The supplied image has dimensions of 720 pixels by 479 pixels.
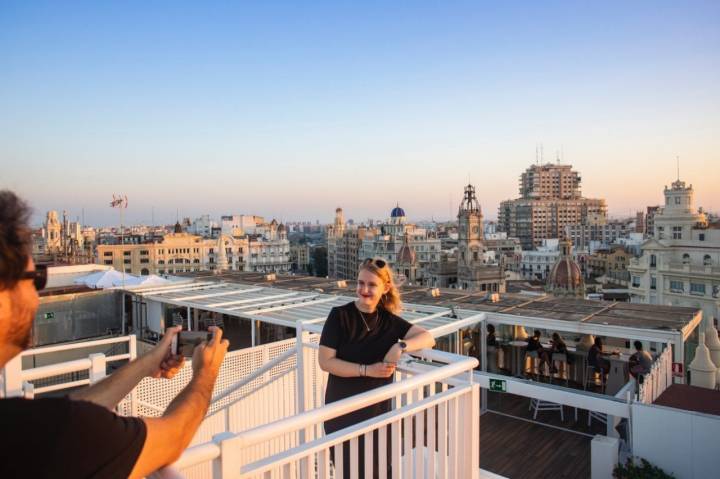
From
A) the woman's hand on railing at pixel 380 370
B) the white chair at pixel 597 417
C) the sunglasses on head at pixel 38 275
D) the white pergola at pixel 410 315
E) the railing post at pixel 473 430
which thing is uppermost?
the sunglasses on head at pixel 38 275

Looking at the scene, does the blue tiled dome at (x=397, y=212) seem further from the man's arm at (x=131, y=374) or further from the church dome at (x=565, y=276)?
the man's arm at (x=131, y=374)

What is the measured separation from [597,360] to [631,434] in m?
2.31

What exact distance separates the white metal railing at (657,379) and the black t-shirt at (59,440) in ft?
27.5

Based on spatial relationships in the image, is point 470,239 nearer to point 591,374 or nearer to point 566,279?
point 566,279

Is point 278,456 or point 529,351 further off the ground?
point 278,456

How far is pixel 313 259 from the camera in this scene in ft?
336

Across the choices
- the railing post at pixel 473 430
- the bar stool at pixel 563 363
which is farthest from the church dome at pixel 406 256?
the railing post at pixel 473 430

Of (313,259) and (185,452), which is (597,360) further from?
(313,259)

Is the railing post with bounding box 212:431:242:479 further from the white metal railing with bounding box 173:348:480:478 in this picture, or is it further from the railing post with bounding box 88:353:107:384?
the railing post with bounding box 88:353:107:384

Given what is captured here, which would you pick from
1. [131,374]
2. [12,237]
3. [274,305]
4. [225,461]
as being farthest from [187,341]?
[274,305]

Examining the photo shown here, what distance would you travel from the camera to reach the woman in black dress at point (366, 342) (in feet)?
10.5

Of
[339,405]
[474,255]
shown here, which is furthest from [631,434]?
[474,255]

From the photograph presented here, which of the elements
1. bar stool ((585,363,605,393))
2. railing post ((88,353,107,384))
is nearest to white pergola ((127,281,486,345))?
bar stool ((585,363,605,393))

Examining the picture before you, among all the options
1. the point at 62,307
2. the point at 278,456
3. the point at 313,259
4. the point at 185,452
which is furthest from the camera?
the point at 313,259
